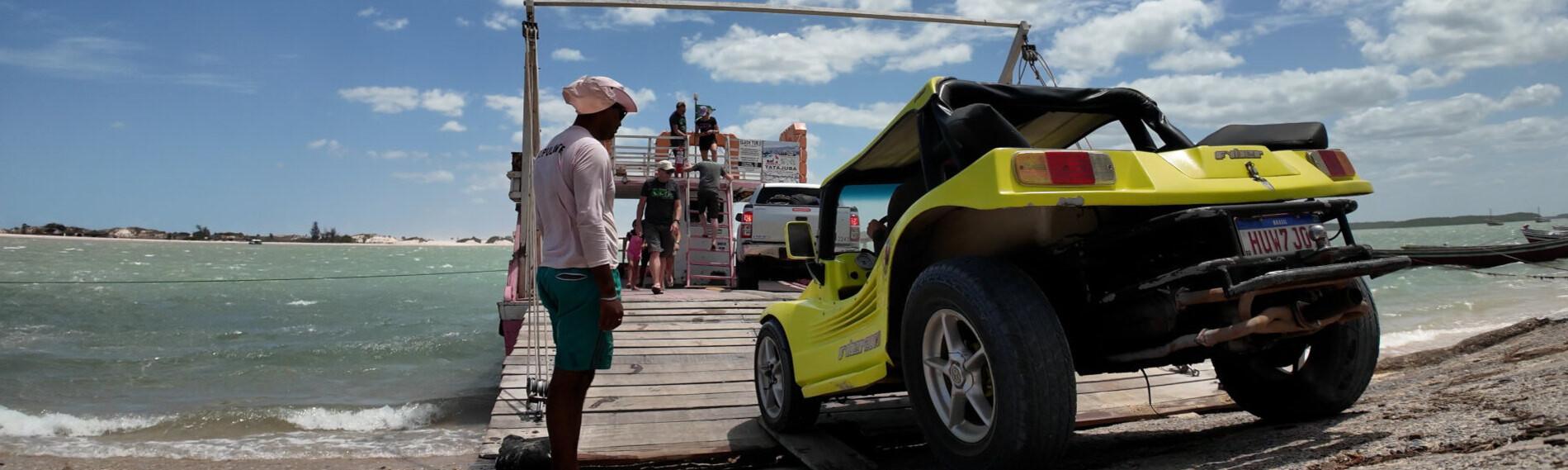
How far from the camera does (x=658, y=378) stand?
20.5 ft

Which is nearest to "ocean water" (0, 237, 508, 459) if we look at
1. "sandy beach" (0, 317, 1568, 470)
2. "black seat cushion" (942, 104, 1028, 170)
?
"sandy beach" (0, 317, 1568, 470)

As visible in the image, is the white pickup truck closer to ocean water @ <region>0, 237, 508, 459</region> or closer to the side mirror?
ocean water @ <region>0, 237, 508, 459</region>

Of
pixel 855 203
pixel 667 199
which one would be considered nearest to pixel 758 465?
pixel 855 203

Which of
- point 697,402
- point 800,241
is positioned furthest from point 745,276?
point 800,241

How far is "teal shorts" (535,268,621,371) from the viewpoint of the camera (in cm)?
337

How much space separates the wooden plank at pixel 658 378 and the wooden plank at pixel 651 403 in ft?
1.05

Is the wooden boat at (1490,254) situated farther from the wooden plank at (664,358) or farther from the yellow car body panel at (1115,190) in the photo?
the yellow car body panel at (1115,190)

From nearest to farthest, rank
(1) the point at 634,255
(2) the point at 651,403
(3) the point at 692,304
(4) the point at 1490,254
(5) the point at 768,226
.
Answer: (2) the point at 651,403 < (3) the point at 692,304 < (1) the point at 634,255 < (5) the point at 768,226 < (4) the point at 1490,254

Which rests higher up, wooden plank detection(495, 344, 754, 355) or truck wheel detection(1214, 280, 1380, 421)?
truck wheel detection(1214, 280, 1380, 421)

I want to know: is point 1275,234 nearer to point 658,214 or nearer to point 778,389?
point 778,389

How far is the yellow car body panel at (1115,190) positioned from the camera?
2.58m

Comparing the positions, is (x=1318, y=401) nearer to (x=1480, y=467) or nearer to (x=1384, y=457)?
(x=1384, y=457)

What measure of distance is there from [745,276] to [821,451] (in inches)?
381

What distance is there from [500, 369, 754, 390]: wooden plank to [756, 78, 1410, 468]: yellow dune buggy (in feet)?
8.08
